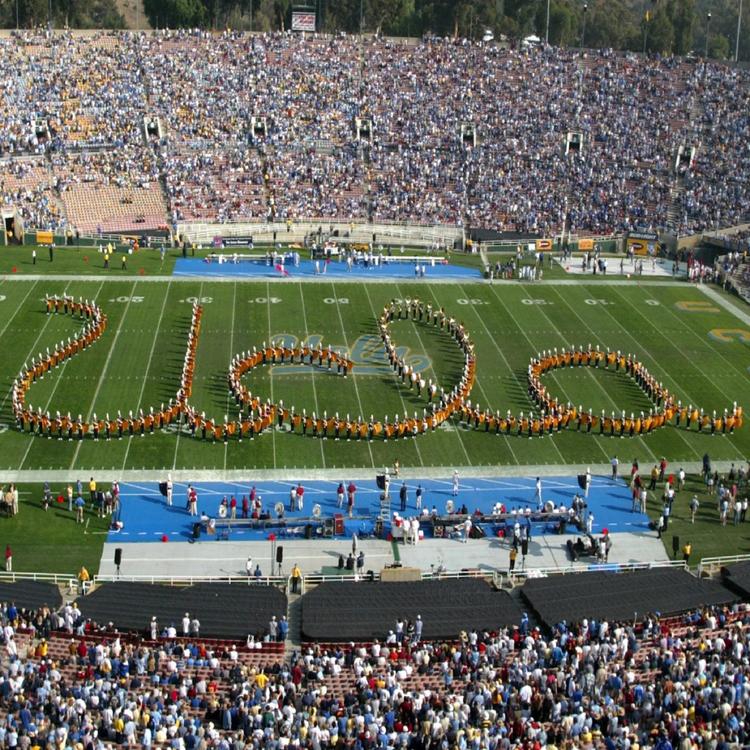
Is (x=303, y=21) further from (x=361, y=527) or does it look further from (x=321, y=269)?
(x=361, y=527)

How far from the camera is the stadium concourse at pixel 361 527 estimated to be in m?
32.2

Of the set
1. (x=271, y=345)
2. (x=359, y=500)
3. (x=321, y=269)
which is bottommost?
(x=359, y=500)

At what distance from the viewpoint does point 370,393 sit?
1671 inches

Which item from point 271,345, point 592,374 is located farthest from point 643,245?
point 271,345

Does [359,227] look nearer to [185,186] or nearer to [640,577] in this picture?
[185,186]

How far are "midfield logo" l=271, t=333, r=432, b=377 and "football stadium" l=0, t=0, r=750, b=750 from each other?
0.14m

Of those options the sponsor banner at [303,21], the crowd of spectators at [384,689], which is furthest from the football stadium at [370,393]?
the sponsor banner at [303,21]

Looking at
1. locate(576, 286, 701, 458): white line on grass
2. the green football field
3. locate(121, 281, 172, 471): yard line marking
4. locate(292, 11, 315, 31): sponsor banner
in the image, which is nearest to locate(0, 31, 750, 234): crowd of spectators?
locate(292, 11, 315, 31): sponsor banner

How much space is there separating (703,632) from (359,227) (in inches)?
1573

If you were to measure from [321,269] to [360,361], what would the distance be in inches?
496

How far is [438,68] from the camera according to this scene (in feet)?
260

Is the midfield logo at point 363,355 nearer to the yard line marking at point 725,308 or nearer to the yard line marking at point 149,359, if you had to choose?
the yard line marking at point 149,359

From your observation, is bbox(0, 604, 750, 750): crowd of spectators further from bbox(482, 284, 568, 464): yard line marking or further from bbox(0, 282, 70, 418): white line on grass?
bbox(0, 282, 70, 418): white line on grass

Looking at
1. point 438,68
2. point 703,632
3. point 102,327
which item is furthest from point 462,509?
point 438,68
